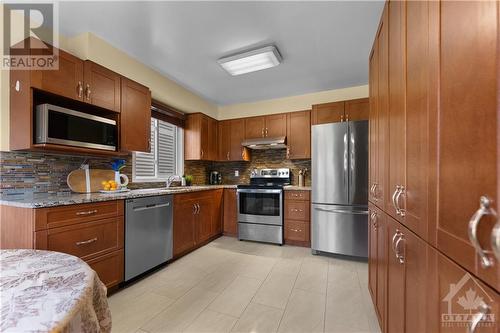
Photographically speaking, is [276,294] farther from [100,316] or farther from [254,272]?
[100,316]

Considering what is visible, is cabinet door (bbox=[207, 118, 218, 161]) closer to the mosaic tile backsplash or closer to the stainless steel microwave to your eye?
the mosaic tile backsplash

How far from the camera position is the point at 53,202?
160 centimetres

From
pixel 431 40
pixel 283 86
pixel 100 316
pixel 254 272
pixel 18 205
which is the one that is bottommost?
pixel 254 272

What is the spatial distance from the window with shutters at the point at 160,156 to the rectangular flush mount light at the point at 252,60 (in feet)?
5.08

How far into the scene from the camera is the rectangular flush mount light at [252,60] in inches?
95.7

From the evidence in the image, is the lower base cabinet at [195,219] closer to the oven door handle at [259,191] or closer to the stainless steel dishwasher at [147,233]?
the stainless steel dishwasher at [147,233]

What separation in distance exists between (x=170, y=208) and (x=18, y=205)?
134 cm

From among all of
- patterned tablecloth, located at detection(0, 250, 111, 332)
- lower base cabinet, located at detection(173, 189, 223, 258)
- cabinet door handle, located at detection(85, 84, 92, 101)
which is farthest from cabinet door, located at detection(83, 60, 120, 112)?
patterned tablecloth, located at detection(0, 250, 111, 332)

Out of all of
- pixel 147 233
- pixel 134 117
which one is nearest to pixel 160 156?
pixel 134 117

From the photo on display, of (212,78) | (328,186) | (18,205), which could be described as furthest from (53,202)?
(328,186)

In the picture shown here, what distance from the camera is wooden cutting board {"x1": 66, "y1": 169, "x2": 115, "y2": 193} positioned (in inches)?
88.4

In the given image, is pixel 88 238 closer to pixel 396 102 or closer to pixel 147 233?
pixel 147 233

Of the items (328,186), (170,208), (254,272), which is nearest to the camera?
(254,272)

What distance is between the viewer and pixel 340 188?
293 centimetres
